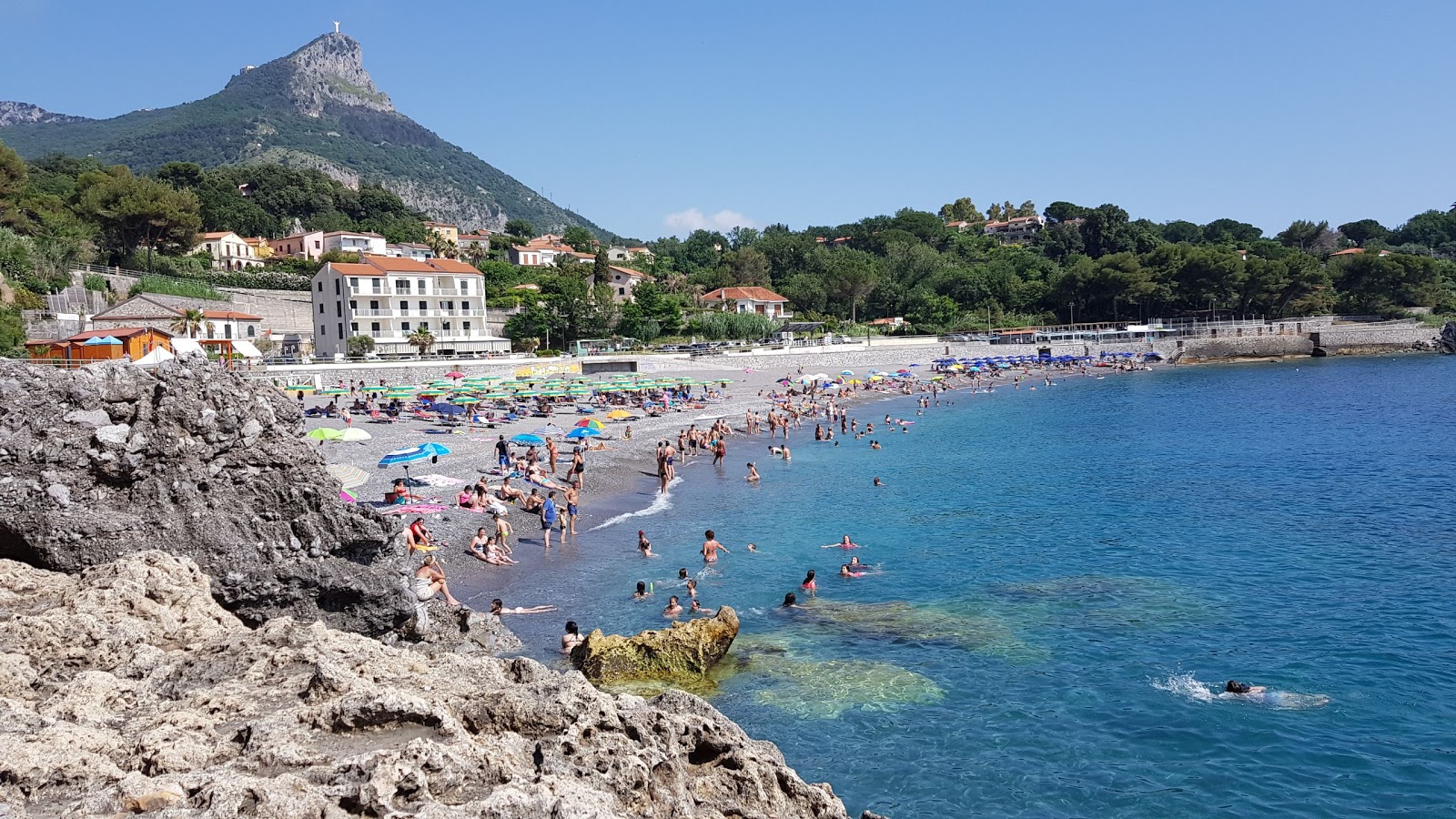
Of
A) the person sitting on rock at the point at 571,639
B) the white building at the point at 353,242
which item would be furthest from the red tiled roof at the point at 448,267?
the person sitting on rock at the point at 571,639

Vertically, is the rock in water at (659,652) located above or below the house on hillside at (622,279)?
below

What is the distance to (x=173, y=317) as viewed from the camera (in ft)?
163

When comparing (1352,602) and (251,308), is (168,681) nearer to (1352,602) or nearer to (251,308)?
(1352,602)

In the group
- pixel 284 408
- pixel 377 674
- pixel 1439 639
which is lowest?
pixel 1439 639

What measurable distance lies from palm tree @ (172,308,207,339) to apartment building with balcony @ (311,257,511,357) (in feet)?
39.4

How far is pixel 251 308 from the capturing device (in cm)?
6856

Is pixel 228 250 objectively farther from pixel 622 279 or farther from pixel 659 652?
pixel 659 652

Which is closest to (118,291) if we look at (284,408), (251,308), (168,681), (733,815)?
(251,308)

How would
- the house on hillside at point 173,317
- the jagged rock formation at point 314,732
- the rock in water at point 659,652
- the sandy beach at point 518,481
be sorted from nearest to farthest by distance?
the jagged rock formation at point 314,732 < the rock in water at point 659,652 < the sandy beach at point 518,481 < the house on hillside at point 173,317

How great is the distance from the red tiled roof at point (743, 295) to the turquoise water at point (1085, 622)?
61.8 metres

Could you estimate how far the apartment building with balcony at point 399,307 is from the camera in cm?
6406

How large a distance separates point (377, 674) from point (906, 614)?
10710mm

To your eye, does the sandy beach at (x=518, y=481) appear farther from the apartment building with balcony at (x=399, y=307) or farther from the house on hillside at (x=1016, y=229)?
the house on hillside at (x=1016, y=229)

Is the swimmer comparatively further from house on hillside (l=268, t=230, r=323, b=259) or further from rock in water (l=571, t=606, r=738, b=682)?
house on hillside (l=268, t=230, r=323, b=259)
